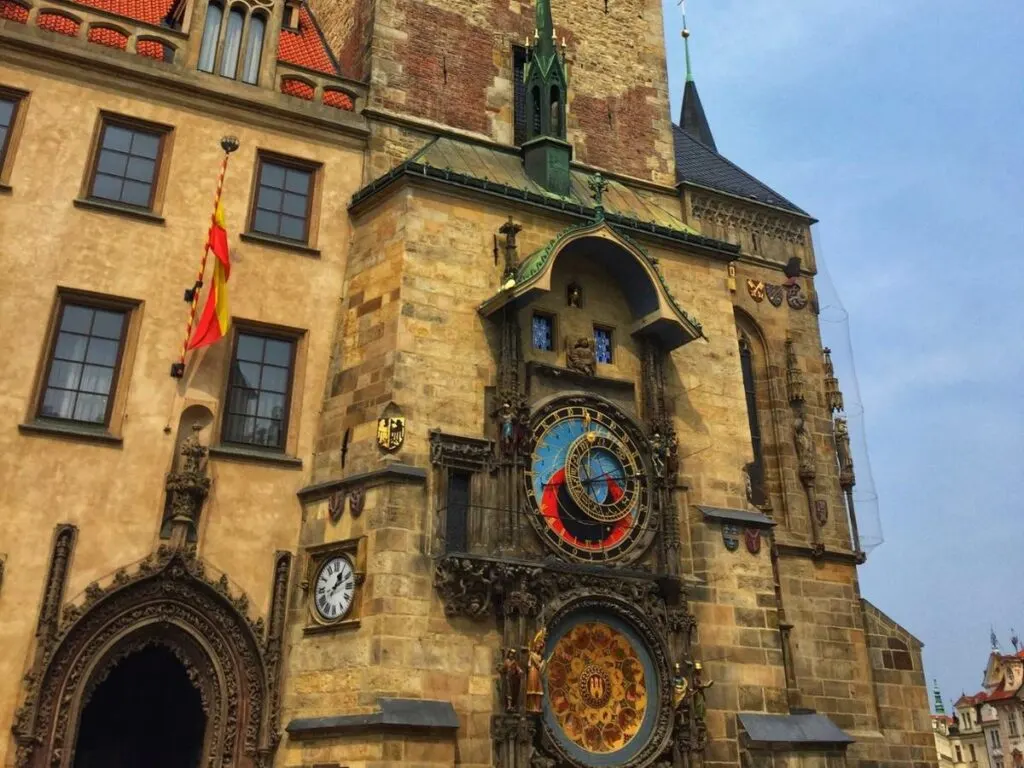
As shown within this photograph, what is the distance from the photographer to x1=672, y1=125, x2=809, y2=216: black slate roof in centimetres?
1921

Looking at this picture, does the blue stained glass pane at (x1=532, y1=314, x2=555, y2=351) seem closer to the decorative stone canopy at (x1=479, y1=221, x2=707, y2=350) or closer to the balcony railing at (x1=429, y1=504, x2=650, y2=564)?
the decorative stone canopy at (x1=479, y1=221, x2=707, y2=350)

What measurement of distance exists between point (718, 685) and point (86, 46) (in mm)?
12501

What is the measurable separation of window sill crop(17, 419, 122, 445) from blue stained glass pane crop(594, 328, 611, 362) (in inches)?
265

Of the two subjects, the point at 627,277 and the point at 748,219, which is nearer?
the point at 627,277

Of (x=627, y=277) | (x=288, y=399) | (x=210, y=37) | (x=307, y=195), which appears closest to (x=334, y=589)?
(x=288, y=399)

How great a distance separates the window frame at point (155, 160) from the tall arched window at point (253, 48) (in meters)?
1.61

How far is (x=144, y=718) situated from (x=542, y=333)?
806 cm

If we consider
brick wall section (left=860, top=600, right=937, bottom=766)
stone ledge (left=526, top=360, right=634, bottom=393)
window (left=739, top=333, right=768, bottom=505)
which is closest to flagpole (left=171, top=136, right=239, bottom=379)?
stone ledge (left=526, top=360, right=634, bottom=393)

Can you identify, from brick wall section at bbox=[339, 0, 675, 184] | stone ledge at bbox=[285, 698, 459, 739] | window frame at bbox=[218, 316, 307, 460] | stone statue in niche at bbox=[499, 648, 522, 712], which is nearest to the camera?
stone ledge at bbox=[285, 698, 459, 739]

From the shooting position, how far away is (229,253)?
44.7 feet

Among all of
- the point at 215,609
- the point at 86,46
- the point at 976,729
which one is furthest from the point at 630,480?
the point at 976,729

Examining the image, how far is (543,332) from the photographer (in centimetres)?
1413

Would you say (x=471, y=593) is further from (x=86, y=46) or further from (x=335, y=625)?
(x=86, y=46)

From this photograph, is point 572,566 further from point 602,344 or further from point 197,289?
point 197,289
